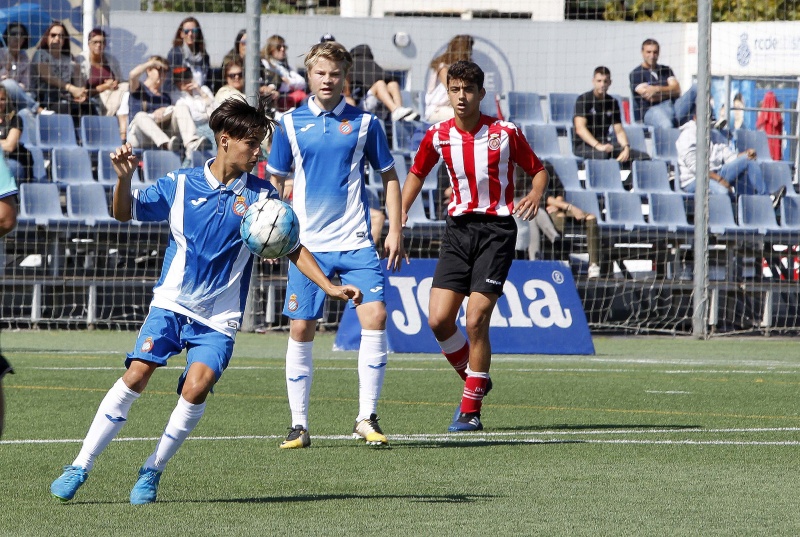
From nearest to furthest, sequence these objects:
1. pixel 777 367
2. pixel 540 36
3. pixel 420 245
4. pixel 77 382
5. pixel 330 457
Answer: pixel 330 457 → pixel 77 382 → pixel 777 367 → pixel 420 245 → pixel 540 36

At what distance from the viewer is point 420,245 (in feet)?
51.1

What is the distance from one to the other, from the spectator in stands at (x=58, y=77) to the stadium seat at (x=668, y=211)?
266 inches

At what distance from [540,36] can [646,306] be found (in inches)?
274

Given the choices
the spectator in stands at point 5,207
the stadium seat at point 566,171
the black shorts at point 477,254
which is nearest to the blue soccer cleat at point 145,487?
the spectator in stands at point 5,207

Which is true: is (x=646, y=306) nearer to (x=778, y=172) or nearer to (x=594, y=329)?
(x=594, y=329)

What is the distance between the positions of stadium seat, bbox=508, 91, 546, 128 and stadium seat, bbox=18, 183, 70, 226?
20.4ft

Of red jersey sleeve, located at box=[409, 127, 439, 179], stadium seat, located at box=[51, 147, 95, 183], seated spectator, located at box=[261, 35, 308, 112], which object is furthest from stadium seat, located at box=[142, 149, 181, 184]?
red jersey sleeve, located at box=[409, 127, 439, 179]

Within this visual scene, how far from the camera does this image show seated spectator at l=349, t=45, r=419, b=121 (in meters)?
16.9

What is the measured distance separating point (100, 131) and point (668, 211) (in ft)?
22.0

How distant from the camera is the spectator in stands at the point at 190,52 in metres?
17.0

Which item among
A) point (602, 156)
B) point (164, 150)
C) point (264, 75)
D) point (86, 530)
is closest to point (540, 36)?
point (602, 156)

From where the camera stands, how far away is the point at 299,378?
7031mm

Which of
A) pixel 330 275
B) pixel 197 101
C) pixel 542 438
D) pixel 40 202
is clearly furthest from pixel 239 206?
pixel 197 101

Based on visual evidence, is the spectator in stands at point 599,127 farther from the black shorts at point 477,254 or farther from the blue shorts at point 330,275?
the blue shorts at point 330,275
